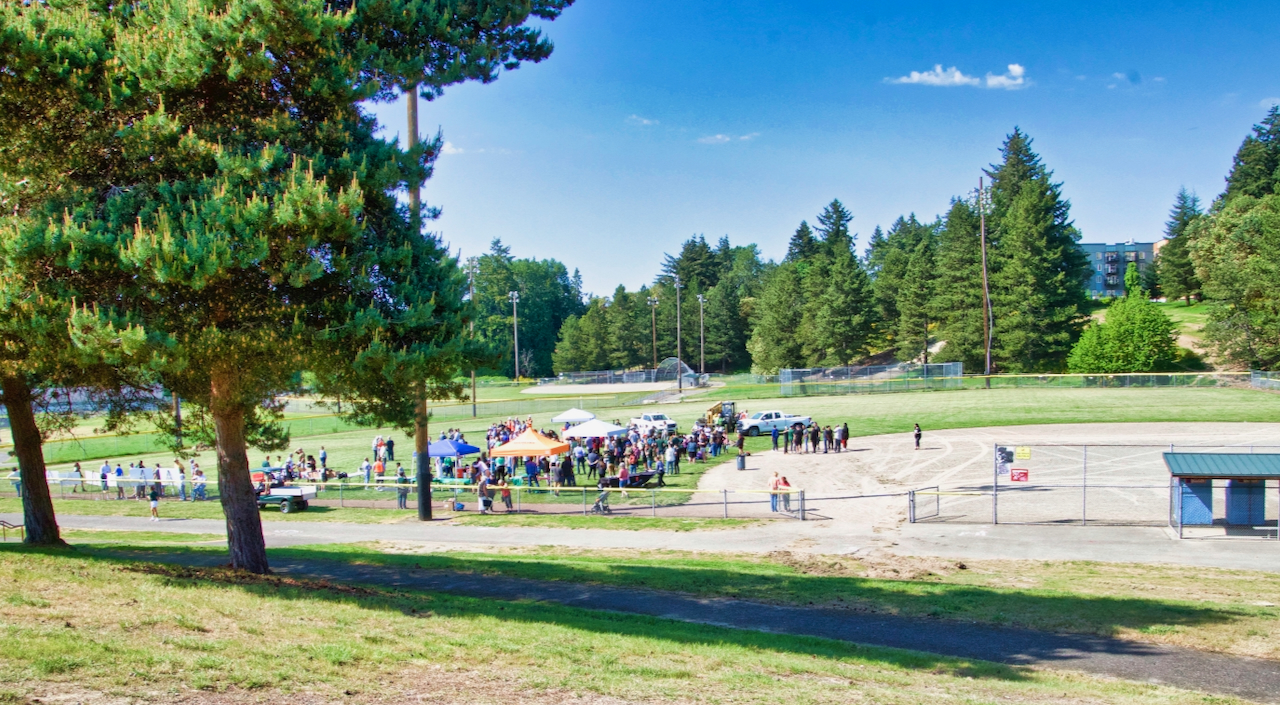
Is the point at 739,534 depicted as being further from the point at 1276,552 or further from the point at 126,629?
the point at 126,629

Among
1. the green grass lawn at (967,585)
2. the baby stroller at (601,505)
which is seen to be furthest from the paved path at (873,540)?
the baby stroller at (601,505)

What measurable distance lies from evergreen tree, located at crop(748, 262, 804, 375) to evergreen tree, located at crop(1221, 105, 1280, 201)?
50381 millimetres

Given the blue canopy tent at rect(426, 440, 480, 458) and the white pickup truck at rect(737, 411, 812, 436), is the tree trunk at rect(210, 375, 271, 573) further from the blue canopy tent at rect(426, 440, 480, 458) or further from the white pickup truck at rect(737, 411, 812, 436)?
the white pickup truck at rect(737, 411, 812, 436)

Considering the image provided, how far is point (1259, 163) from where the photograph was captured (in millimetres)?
92562

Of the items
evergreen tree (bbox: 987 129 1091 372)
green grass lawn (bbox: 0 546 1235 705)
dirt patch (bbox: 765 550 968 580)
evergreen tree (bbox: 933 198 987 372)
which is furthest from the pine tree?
evergreen tree (bbox: 933 198 987 372)

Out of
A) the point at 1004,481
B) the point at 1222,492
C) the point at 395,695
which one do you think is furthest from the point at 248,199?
the point at 1004,481

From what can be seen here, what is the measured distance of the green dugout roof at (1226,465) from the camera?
61.0 feet

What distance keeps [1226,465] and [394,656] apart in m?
19.4

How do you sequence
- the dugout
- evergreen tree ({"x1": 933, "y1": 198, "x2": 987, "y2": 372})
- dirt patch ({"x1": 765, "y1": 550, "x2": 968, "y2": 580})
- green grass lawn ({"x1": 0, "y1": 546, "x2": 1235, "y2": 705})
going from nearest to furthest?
1. green grass lawn ({"x1": 0, "y1": 546, "x2": 1235, "y2": 705})
2. dirt patch ({"x1": 765, "y1": 550, "x2": 968, "y2": 580})
3. the dugout
4. evergreen tree ({"x1": 933, "y1": 198, "x2": 987, "y2": 372})

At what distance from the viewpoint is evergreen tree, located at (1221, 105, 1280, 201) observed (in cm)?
9062

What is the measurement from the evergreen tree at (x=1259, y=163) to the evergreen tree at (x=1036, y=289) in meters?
26.2

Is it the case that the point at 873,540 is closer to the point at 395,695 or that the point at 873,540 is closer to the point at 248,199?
the point at 395,695

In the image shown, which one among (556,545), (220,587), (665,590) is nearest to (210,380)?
(220,587)

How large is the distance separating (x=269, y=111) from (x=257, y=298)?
2803 millimetres
